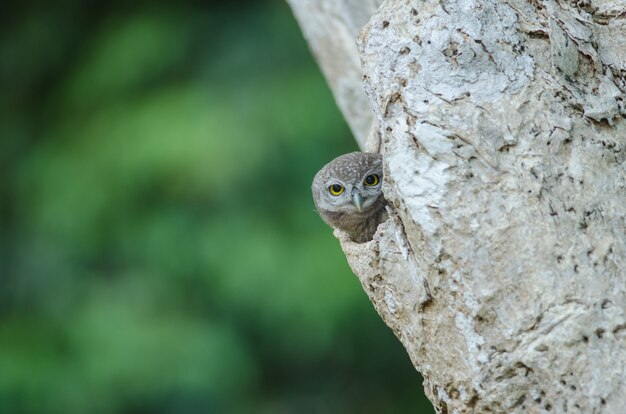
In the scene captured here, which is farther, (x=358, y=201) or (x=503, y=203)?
(x=358, y=201)

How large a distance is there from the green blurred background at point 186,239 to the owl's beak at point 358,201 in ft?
8.36

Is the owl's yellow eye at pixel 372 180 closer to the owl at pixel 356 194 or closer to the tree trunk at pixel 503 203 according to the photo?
the owl at pixel 356 194

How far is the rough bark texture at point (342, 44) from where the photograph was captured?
374 centimetres

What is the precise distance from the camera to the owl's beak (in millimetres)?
3539

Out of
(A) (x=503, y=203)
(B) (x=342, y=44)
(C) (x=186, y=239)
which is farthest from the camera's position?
(C) (x=186, y=239)

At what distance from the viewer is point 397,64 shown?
2.52 m

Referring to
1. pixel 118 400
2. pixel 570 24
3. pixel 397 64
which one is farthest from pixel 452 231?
pixel 118 400

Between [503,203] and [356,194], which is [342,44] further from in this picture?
[503,203]

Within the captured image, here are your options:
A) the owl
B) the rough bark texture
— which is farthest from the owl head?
the rough bark texture

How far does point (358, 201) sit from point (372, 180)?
0.11 m

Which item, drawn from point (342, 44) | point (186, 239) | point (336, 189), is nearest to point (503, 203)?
point (336, 189)

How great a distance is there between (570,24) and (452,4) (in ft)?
1.18

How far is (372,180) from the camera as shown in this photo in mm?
3510

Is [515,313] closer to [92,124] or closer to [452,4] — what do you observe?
[452,4]
